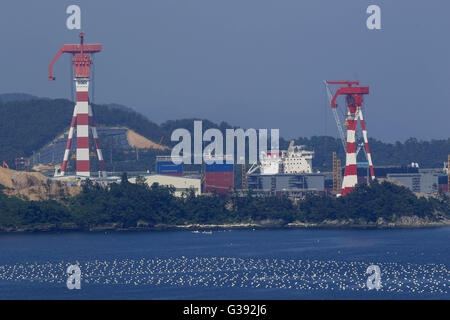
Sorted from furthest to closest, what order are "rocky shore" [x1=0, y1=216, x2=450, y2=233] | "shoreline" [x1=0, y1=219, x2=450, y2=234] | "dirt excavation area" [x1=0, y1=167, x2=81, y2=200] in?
"dirt excavation area" [x1=0, y1=167, x2=81, y2=200] → "rocky shore" [x1=0, y1=216, x2=450, y2=233] → "shoreline" [x1=0, y1=219, x2=450, y2=234]

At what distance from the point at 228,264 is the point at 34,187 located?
45153 millimetres

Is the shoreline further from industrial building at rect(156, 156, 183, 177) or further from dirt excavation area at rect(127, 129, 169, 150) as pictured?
dirt excavation area at rect(127, 129, 169, 150)

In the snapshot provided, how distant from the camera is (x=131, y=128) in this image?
19025 centimetres

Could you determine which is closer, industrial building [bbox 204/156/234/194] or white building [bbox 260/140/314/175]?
industrial building [bbox 204/156/234/194]

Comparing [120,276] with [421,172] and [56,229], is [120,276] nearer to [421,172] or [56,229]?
[56,229]

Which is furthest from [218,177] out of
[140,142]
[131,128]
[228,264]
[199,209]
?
[131,128]

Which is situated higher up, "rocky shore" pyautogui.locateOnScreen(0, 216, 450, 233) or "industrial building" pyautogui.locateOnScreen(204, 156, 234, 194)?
"industrial building" pyautogui.locateOnScreen(204, 156, 234, 194)

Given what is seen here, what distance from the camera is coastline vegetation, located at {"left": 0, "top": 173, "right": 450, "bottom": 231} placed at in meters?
102

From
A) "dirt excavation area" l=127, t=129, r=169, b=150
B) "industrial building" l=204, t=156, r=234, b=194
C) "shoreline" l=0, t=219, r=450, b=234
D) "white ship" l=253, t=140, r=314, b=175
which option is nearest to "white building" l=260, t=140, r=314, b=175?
"white ship" l=253, t=140, r=314, b=175

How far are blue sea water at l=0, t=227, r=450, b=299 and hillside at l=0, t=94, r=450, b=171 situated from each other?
8119cm

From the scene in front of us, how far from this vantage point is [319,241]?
290ft
